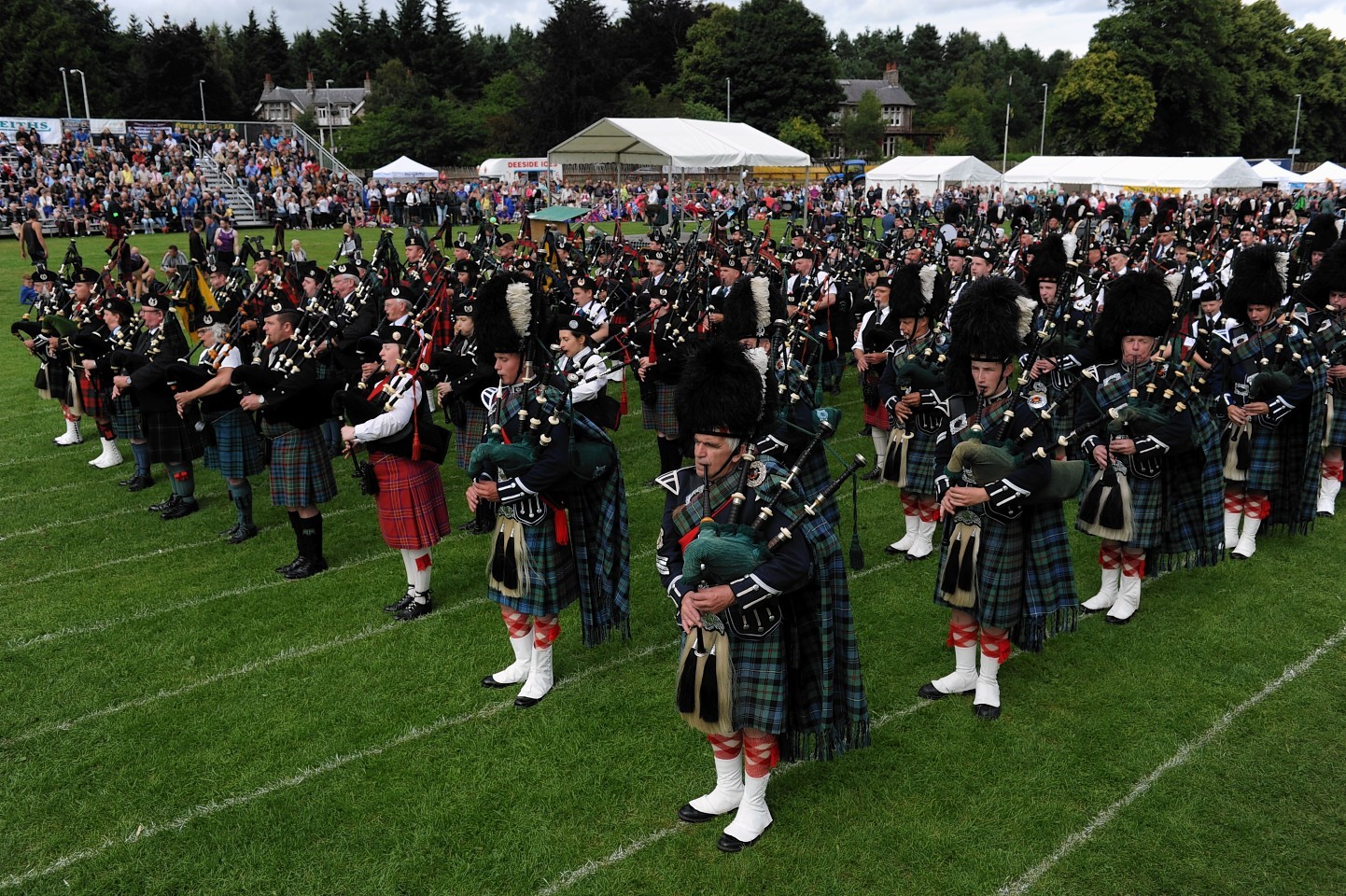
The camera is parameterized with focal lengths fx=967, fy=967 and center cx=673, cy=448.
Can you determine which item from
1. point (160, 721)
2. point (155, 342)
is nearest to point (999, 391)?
point (160, 721)

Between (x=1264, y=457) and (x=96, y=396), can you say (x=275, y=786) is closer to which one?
(x=96, y=396)

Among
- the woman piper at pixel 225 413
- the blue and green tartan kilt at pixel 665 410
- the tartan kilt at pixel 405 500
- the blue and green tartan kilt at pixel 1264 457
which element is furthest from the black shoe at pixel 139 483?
the blue and green tartan kilt at pixel 1264 457

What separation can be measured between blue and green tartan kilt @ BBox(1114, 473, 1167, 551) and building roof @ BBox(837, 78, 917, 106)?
8343cm

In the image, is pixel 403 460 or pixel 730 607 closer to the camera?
pixel 730 607

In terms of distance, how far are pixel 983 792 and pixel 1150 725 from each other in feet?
3.88

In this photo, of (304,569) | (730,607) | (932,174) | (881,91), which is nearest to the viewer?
(730,607)

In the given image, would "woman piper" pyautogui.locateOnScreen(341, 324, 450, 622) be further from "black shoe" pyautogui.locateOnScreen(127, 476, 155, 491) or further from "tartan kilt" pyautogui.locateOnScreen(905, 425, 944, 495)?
"black shoe" pyautogui.locateOnScreen(127, 476, 155, 491)

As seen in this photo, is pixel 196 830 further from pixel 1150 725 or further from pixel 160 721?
pixel 1150 725

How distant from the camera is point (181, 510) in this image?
8.71 metres

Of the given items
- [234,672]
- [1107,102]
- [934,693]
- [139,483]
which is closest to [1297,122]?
[1107,102]

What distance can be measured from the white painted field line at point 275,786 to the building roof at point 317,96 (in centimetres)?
7835

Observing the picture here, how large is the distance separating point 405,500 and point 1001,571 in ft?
11.8

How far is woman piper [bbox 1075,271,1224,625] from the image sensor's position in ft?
18.5

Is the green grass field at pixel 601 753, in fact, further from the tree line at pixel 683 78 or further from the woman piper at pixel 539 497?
the tree line at pixel 683 78
